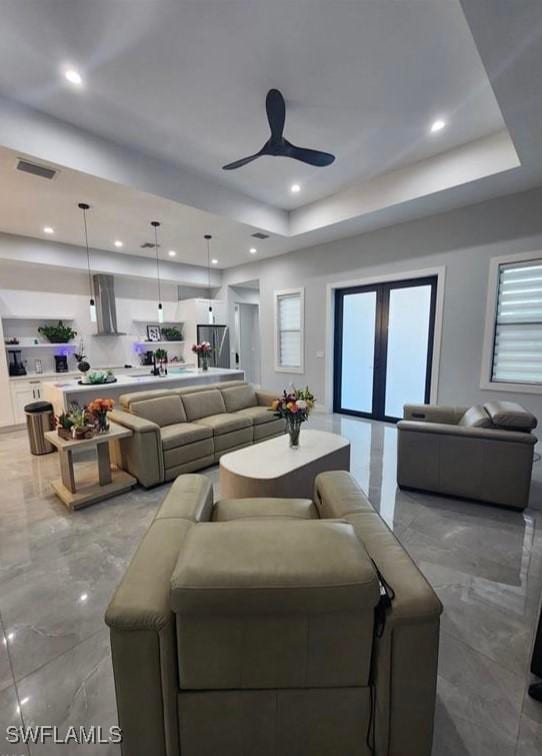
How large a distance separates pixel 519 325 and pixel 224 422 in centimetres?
393

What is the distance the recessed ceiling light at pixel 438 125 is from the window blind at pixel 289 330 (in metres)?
3.60

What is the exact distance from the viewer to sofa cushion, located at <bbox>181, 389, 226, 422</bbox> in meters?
4.25

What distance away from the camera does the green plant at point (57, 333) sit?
20.5ft

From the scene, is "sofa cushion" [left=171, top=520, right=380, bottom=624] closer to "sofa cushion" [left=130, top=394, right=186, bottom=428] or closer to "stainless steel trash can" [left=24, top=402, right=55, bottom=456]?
"sofa cushion" [left=130, top=394, right=186, bottom=428]

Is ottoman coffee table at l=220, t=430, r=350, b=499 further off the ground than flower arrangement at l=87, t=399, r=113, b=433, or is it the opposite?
flower arrangement at l=87, t=399, r=113, b=433

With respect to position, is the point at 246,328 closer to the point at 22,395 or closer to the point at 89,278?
the point at 89,278

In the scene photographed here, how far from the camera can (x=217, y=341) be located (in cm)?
809

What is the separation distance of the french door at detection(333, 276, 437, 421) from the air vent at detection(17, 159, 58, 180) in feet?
14.8

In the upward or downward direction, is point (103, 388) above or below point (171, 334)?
below

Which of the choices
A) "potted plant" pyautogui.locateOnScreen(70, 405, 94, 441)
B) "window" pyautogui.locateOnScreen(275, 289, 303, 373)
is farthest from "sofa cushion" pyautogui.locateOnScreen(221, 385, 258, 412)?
"window" pyautogui.locateOnScreen(275, 289, 303, 373)

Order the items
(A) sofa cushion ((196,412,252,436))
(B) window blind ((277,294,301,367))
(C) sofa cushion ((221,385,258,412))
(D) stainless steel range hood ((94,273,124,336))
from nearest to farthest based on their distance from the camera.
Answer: (A) sofa cushion ((196,412,252,436)) → (C) sofa cushion ((221,385,258,412)) → (D) stainless steel range hood ((94,273,124,336)) → (B) window blind ((277,294,301,367))

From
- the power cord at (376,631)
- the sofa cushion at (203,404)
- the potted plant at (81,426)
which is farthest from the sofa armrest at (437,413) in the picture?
the potted plant at (81,426)

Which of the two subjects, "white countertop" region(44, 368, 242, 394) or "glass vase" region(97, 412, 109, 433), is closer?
"glass vase" region(97, 412, 109, 433)

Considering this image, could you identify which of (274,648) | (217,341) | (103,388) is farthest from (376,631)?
(217,341)
